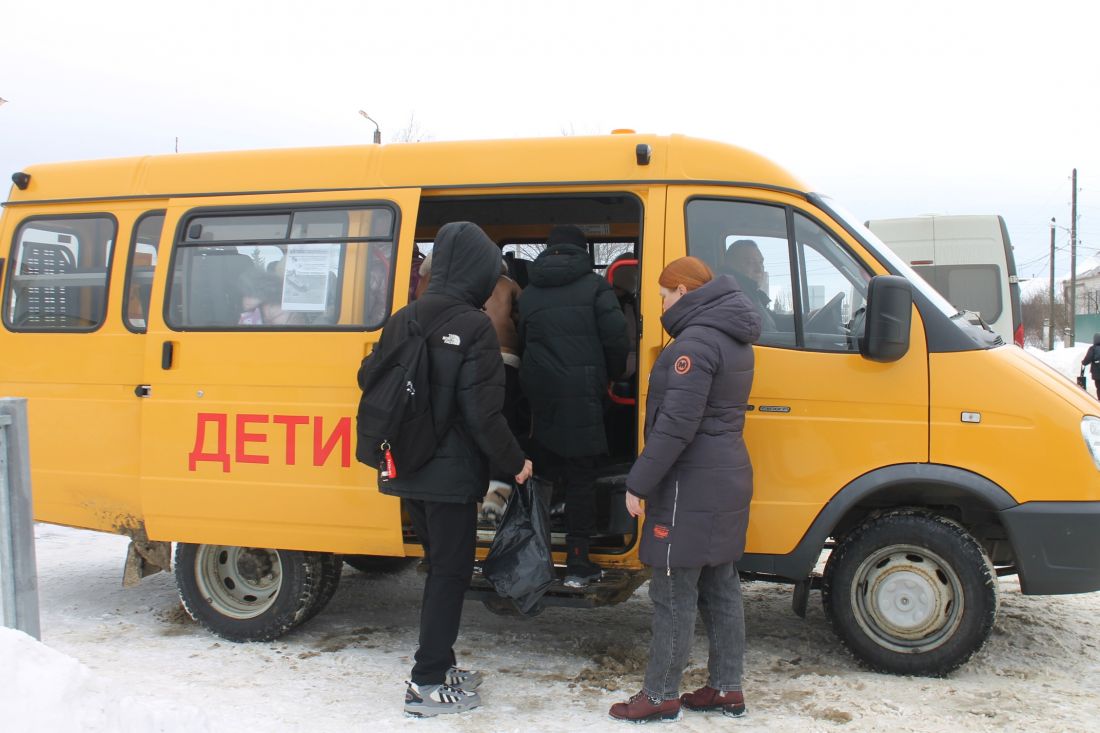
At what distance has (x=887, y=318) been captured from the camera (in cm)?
426

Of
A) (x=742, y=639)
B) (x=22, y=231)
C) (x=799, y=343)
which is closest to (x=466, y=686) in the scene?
(x=742, y=639)

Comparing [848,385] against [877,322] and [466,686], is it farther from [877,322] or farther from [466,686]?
[466,686]

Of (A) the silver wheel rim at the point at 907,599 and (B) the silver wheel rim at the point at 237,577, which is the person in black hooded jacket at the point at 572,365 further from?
(B) the silver wheel rim at the point at 237,577

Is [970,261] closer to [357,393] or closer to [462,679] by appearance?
[357,393]

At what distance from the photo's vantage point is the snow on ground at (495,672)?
335 centimetres

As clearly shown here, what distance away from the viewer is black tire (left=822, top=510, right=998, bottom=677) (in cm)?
441

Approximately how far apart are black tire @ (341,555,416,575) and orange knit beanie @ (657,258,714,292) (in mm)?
3214

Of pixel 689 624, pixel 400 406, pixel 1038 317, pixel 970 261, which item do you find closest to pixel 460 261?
pixel 400 406

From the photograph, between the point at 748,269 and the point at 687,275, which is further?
the point at 748,269

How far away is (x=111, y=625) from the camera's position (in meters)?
5.52

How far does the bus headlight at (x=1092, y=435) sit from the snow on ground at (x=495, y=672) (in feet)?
3.68

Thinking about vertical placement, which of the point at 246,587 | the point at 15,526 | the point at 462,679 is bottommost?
A: the point at 462,679

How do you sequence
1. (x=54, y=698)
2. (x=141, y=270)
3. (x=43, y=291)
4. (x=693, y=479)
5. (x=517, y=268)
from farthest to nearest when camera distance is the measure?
1. (x=517, y=268)
2. (x=43, y=291)
3. (x=141, y=270)
4. (x=693, y=479)
5. (x=54, y=698)

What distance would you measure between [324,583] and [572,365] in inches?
76.2
